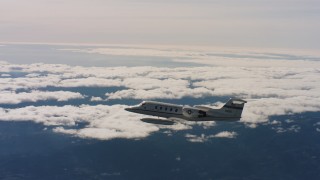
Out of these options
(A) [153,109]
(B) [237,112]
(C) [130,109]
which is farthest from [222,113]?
(C) [130,109]

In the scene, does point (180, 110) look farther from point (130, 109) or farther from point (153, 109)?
point (130, 109)

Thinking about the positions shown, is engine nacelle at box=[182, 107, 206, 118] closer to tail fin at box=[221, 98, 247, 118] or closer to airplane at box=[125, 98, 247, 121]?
airplane at box=[125, 98, 247, 121]

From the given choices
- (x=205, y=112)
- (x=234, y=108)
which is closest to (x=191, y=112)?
(x=205, y=112)

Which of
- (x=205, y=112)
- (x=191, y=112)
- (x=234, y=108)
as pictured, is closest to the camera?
(x=191, y=112)

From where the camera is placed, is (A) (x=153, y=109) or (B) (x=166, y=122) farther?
(A) (x=153, y=109)

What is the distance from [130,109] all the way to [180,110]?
54.1 feet

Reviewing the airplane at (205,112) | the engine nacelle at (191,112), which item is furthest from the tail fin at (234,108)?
the engine nacelle at (191,112)

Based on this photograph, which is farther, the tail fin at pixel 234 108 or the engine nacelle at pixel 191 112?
the tail fin at pixel 234 108

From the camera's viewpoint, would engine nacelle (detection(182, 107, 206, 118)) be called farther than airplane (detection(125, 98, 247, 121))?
No

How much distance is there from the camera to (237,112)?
113 metres

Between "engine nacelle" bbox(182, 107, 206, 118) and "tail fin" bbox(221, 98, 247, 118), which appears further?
"tail fin" bbox(221, 98, 247, 118)

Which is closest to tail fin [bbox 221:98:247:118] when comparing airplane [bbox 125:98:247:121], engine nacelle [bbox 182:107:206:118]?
airplane [bbox 125:98:247:121]

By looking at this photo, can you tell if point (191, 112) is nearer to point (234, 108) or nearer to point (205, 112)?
point (205, 112)

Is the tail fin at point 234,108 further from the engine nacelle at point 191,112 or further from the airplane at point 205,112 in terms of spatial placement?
the engine nacelle at point 191,112
